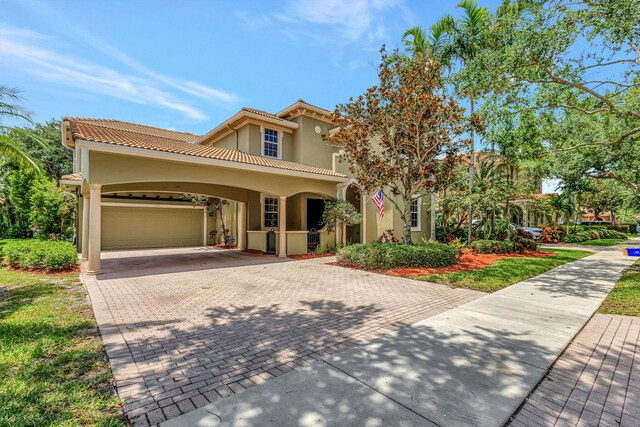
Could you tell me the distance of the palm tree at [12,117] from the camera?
31.6 ft

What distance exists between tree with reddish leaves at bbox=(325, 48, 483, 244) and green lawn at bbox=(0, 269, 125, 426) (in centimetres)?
922

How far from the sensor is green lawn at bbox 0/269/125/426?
8.74 feet

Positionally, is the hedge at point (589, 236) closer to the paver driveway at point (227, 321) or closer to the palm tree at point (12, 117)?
the paver driveway at point (227, 321)

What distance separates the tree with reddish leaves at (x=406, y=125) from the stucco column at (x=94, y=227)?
27.5 feet

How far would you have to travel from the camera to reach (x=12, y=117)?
10188 mm

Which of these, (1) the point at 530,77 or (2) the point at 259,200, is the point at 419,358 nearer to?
(1) the point at 530,77

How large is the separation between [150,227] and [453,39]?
2053 centimetres

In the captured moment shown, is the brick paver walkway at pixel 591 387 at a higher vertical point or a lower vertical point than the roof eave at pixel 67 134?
lower

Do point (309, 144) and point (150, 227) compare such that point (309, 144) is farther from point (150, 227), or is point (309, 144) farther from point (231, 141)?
point (150, 227)

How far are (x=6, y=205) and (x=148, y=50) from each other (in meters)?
22.4

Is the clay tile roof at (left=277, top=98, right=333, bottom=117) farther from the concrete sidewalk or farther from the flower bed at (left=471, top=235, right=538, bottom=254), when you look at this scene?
the concrete sidewalk

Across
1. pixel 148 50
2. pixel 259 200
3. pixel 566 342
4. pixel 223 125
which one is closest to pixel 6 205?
pixel 223 125

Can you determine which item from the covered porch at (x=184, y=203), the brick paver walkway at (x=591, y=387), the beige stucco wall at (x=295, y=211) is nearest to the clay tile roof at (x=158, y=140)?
the covered porch at (x=184, y=203)

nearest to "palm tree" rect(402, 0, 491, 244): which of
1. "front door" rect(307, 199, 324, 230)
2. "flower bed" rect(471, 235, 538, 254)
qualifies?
"flower bed" rect(471, 235, 538, 254)
